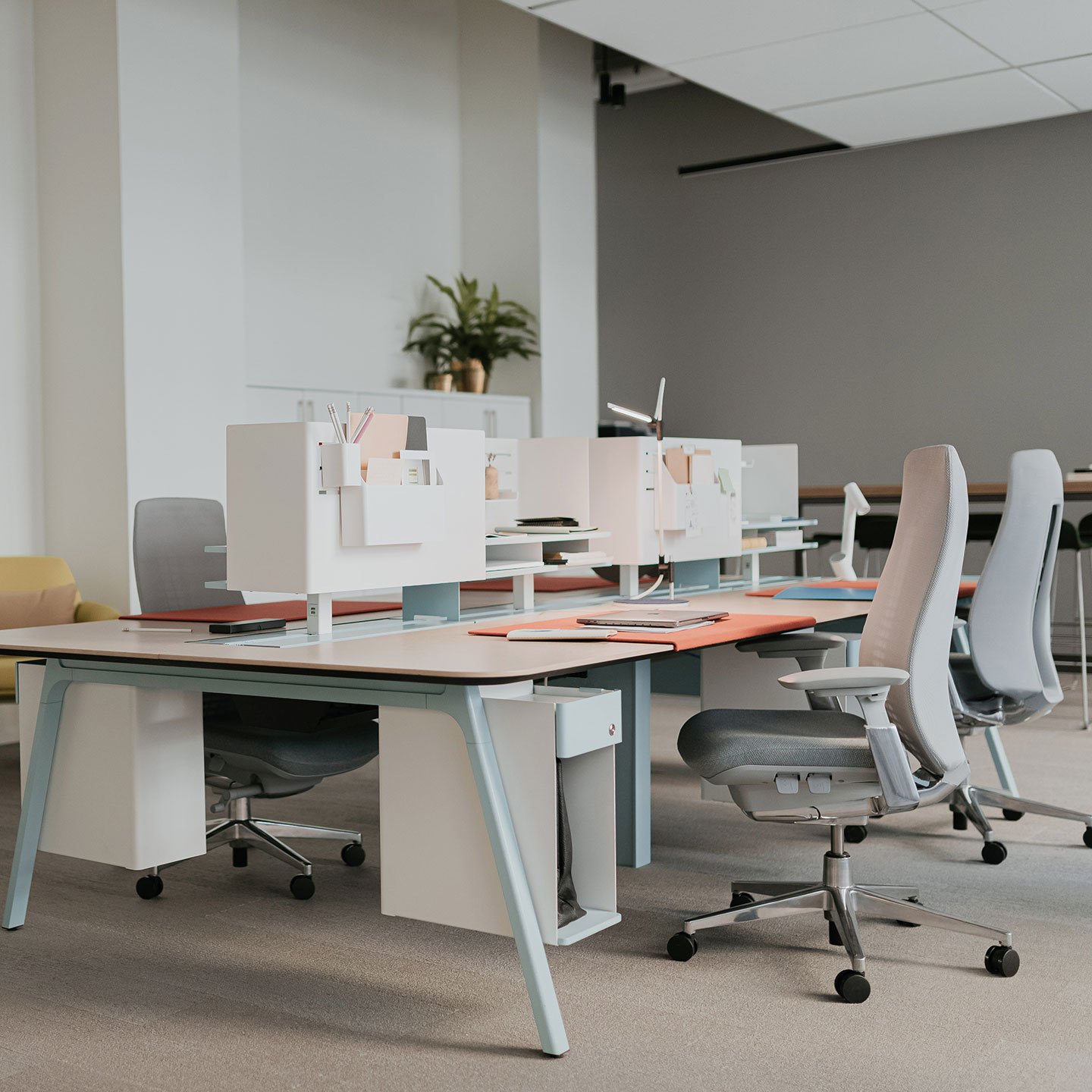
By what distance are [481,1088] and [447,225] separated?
6.27 metres

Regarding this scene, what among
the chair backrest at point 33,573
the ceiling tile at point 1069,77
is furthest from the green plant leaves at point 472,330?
the ceiling tile at point 1069,77

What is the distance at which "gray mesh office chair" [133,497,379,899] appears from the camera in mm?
3230

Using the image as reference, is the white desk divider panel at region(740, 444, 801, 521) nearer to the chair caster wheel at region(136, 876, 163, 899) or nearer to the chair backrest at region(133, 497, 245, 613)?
the chair backrest at region(133, 497, 245, 613)

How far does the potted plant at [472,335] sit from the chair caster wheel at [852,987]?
204 inches

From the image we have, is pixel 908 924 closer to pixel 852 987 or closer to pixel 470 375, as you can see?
pixel 852 987

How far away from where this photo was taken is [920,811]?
4.20 m

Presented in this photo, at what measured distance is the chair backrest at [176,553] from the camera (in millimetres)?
3900

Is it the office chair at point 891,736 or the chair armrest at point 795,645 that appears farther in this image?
the chair armrest at point 795,645

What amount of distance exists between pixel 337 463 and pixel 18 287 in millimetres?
3450

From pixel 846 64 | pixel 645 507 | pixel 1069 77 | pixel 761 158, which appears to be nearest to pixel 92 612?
pixel 645 507

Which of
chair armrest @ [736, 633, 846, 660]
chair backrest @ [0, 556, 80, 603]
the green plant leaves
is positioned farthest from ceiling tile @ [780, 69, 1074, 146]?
chair backrest @ [0, 556, 80, 603]

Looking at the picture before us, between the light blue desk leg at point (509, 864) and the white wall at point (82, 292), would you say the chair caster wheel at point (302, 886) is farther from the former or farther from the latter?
the white wall at point (82, 292)

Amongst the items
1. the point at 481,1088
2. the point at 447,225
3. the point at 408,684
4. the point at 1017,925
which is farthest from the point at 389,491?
the point at 447,225

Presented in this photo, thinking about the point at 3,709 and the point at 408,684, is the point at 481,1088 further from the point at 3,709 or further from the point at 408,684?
the point at 3,709
